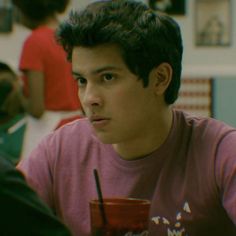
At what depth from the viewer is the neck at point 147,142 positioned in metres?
1.56

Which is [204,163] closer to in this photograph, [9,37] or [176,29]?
[176,29]

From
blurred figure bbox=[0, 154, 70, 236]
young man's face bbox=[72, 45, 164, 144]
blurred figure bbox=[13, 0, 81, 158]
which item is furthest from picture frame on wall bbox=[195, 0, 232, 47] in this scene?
blurred figure bbox=[0, 154, 70, 236]

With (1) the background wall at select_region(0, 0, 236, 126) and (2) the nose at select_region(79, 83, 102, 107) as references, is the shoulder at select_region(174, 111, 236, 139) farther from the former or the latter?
(1) the background wall at select_region(0, 0, 236, 126)

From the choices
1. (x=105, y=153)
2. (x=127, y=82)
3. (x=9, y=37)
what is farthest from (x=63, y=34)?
(x=9, y=37)

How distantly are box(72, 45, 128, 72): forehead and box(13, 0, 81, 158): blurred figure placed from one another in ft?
4.96

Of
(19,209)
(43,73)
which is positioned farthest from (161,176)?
(43,73)

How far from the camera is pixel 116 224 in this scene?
3.73 ft

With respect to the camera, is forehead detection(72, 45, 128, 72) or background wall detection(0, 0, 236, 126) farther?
background wall detection(0, 0, 236, 126)

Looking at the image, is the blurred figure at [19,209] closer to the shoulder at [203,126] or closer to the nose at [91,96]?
the nose at [91,96]

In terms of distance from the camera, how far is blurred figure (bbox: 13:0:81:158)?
302cm

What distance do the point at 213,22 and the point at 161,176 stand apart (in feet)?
12.2

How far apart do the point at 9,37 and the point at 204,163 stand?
3522mm

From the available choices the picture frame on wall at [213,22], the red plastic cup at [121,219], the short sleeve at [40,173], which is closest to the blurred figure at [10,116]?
the short sleeve at [40,173]

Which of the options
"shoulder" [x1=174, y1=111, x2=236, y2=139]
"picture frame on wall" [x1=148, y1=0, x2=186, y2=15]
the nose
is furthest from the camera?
"picture frame on wall" [x1=148, y1=0, x2=186, y2=15]
